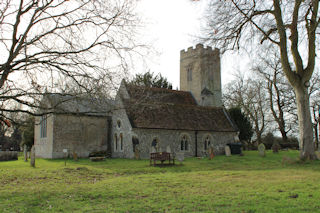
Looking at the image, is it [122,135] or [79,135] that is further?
[79,135]

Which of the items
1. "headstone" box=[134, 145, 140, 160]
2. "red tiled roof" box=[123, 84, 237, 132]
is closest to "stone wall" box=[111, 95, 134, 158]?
"headstone" box=[134, 145, 140, 160]

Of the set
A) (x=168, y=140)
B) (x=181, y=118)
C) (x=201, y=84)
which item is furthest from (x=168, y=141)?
(x=201, y=84)

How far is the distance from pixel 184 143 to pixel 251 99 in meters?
17.0

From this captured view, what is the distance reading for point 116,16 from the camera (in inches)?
400

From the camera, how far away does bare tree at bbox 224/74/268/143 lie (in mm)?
38062

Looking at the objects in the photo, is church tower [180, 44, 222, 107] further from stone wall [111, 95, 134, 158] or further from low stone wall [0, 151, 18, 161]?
low stone wall [0, 151, 18, 161]

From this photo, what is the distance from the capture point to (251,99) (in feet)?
127

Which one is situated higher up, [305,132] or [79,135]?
[305,132]

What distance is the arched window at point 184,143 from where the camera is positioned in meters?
26.0

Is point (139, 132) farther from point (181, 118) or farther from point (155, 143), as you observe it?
point (181, 118)

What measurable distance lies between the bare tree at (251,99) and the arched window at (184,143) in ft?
49.7

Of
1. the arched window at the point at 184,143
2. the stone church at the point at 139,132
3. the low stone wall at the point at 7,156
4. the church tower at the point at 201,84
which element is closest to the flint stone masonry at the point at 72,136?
the stone church at the point at 139,132

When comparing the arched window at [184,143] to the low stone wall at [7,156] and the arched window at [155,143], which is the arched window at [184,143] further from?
the low stone wall at [7,156]

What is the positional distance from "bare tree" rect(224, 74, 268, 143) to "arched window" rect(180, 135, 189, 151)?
15136 mm
